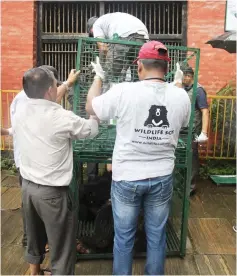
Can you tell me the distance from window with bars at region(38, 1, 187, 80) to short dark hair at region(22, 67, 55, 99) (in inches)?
205

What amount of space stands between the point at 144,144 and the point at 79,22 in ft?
19.3

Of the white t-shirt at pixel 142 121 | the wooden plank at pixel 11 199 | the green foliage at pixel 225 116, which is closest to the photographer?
the white t-shirt at pixel 142 121

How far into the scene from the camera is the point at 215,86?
7.52m

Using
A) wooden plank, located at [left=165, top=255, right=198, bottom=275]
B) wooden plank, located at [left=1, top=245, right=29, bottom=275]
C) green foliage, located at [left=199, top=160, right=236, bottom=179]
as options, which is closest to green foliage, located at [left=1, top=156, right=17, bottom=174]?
wooden plank, located at [left=1, top=245, right=29, bottom=275]

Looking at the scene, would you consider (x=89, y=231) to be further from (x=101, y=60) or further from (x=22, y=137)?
(x=101, y=60)

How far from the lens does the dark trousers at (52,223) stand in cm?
289

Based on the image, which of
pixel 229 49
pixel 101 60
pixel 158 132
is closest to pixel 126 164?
pixel 158 132

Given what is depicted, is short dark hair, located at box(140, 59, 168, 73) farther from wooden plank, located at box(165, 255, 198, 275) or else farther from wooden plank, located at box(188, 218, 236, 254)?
wooden plank, located at box(188, 218, 236, 254)

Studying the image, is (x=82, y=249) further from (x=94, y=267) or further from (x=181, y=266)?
(x=181, y=266)

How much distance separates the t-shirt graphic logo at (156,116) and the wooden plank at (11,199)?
3.46 m

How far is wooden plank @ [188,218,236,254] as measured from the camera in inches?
163

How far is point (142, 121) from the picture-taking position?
2691 millimetres

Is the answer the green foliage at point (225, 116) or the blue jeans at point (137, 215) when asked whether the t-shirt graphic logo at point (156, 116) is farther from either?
the green foliage at point (225, 116)

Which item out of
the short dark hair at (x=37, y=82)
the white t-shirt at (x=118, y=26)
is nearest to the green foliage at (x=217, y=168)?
the white t-shirt at (x=118, y=26)
